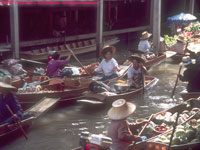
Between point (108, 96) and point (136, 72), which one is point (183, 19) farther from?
point (108, 96)

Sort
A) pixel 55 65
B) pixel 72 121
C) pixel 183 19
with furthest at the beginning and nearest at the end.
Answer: pixel 183 19 < pixel 55 65 < pixel 72 121

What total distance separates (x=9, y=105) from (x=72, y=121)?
9.19 feet

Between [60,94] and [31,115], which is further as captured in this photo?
[60,94]

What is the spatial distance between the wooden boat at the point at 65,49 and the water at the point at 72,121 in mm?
4903

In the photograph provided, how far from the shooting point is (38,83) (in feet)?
41.2

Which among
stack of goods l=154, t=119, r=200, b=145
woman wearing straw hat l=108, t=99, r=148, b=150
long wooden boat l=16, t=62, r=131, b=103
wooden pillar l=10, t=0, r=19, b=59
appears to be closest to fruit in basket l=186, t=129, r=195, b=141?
stack of goods l=154, t=119, r=200, b=145

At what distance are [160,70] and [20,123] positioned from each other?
9979 mm

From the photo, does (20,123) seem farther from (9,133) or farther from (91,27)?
(91,27)

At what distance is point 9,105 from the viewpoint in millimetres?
8922

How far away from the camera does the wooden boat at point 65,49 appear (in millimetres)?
16844

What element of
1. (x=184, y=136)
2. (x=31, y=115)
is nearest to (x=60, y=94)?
(x=31, y=115)

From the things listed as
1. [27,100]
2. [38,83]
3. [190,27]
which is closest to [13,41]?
[38,83]

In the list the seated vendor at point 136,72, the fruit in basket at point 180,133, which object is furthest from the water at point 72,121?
the fruit in basket at point 180,133

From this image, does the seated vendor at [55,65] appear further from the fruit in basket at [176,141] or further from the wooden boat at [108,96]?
the fruit in basket at [176,141]
